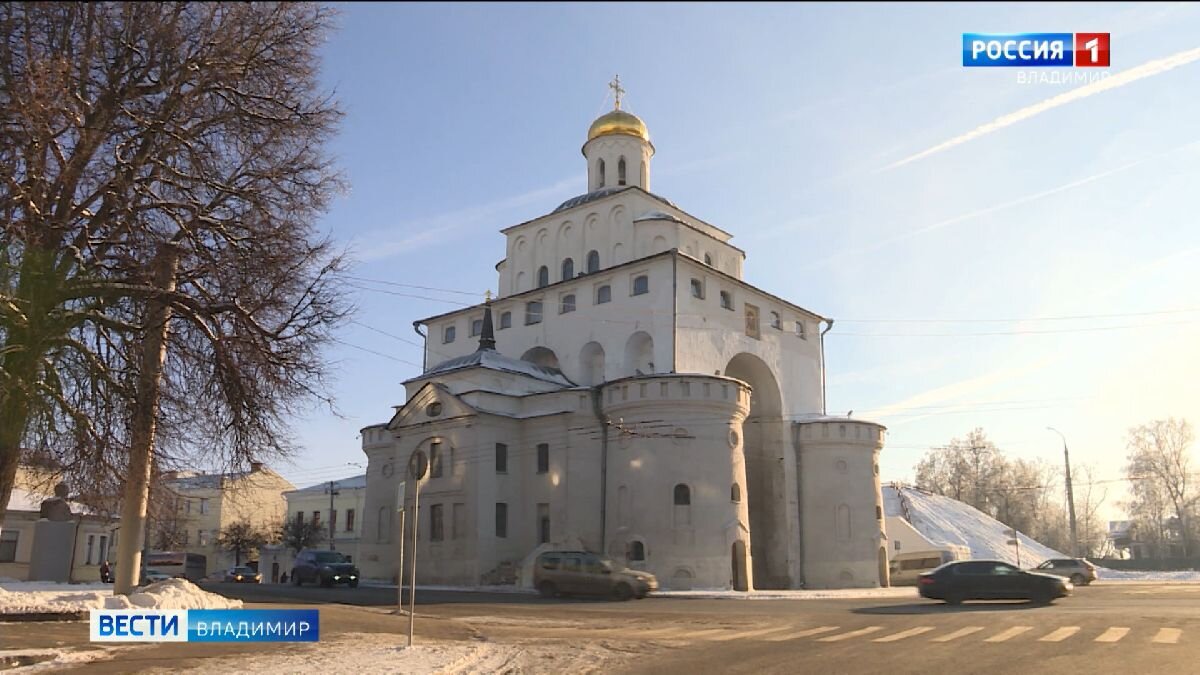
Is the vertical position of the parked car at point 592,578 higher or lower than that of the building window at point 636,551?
lower

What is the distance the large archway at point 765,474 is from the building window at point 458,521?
1440cm

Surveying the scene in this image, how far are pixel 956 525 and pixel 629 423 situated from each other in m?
44.2

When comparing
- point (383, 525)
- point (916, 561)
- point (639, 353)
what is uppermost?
point (639, 353)

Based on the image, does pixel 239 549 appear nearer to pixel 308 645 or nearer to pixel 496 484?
pixel 496 484

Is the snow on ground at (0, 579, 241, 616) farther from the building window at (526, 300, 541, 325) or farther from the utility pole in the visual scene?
the utility pole

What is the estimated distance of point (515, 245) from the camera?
176ft

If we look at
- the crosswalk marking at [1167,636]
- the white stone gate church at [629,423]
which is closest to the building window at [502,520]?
the white stone gate church at [629,423]

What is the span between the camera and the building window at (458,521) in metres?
38.6

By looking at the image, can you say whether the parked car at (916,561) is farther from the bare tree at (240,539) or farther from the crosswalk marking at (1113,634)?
the bare tree at (240,539)

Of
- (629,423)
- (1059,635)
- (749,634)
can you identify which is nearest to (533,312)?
(629,423)

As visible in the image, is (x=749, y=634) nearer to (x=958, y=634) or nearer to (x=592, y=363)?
(x=958, y=634)

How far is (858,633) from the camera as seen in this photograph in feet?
53.8

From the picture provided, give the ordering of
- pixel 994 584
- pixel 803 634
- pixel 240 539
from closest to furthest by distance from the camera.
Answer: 1. pixel 803 634
2. pixel 994 584
3. pixel 240 539

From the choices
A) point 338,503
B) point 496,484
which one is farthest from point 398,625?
point 338,503
